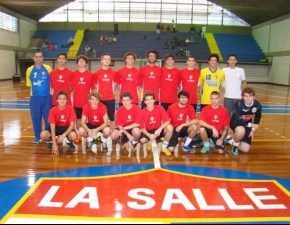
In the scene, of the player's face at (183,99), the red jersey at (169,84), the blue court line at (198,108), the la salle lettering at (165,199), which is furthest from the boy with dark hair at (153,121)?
the blue court line at (198,108)

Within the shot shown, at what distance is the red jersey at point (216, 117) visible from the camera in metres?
5.00

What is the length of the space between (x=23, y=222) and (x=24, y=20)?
90.6ft

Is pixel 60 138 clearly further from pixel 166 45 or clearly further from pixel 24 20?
pixel 24 20

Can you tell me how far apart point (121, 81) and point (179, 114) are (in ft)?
4.54

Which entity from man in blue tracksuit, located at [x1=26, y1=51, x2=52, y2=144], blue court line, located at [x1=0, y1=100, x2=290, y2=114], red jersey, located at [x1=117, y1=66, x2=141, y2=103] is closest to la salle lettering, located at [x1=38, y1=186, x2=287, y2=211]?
man in blue tracksuit, located at [x1=26, y1=51, x2=52, y2=144]

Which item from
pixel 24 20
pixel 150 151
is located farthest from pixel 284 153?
pixel 24 20

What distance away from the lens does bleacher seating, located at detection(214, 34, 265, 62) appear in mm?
26406

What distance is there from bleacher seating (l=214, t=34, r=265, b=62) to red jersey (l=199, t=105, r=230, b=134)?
22.2 meters

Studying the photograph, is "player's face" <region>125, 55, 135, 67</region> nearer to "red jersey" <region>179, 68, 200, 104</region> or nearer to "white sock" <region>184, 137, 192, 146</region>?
"red jersey" <region>179, 68, 200, 104</region>

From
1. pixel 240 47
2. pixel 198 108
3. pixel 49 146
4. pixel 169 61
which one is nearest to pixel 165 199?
pixel 49 146

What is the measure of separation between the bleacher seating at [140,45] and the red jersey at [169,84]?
20.1 m

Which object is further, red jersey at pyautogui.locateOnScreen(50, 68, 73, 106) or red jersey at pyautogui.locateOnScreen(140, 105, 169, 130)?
red jersey at pyautogui.locateOnScreen(50, 68, 73, 106)

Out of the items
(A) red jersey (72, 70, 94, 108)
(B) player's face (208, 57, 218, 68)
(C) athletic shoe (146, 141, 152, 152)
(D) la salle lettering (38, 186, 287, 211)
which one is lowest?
(D) la salle lettering (38, 186, 287, 211)

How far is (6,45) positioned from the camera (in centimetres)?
2322
